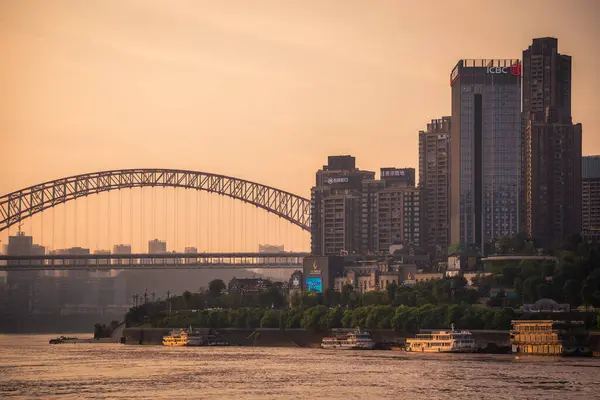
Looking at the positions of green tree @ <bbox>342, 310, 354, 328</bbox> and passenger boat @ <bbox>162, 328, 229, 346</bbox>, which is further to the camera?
passenger boat @ <bbox>162, 328, 229, 346</bbox>

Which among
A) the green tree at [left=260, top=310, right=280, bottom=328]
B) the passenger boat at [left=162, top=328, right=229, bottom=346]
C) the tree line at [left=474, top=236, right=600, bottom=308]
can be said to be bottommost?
the passenger boat at [left=162, top=328, right=229, bottom=346]

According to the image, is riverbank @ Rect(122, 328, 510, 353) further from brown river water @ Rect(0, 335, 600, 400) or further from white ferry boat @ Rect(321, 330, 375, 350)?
brown river water @ Rect(0, 335, 600, 400)

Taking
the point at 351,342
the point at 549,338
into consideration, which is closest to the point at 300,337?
the point at 351,342

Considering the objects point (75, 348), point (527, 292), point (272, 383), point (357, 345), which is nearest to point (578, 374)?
point (272, 383)

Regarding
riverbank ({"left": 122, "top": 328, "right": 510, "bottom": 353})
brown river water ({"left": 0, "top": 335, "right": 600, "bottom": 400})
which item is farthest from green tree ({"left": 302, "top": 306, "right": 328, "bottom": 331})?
brown river water ({"left": 0, "top": 335, "right": 600, "bottom": 400})

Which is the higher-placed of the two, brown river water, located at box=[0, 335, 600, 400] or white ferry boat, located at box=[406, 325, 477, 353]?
white ferry boat, located at box=[406, 325, 477, 353]
